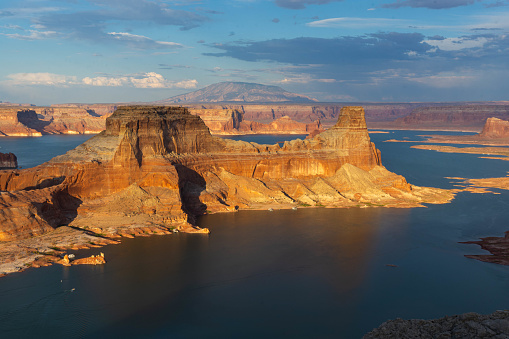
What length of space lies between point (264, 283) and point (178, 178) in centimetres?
2354

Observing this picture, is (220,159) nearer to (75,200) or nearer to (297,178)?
(297,178)

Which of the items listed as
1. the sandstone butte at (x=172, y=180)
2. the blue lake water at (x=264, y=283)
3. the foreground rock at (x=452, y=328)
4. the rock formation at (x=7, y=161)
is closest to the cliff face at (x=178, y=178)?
the sandstone butte at (x=172, y=180)

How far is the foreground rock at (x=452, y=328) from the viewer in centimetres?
2012

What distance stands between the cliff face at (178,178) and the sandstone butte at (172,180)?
12 centimetres

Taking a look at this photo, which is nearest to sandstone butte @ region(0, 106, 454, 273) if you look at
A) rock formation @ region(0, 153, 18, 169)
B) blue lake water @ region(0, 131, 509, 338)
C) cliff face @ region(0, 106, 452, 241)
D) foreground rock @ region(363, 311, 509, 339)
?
cliff face @ region(0, 106, 452, 241)

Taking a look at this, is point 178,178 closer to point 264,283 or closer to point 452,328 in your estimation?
point 264,283

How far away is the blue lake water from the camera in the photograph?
3044cm

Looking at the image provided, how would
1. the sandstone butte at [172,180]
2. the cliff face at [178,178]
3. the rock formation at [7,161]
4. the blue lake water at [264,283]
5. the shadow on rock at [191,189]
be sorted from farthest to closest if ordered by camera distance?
the rock formation at [7,161] → the shadow on rock at [191,189] → the cliff face at [178,178] → the sandstone butte at [172,180] → the blue lake water at [264,283]

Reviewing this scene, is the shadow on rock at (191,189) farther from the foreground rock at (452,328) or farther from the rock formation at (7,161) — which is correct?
the rock formation at (7,161)

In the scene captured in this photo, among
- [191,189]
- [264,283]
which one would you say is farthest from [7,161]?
[264,283]

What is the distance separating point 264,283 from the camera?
1465 inches

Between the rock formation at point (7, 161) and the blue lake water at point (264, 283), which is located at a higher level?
the rock formation at point (7, 161)

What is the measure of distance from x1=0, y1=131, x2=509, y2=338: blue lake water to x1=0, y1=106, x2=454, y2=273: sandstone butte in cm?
565

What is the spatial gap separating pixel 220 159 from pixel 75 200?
22.1 m
